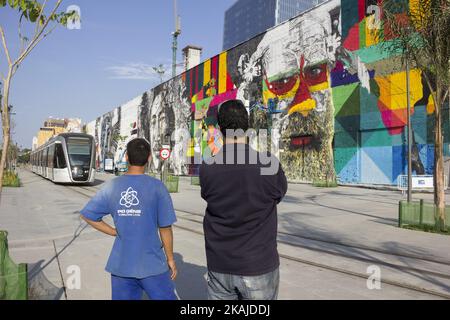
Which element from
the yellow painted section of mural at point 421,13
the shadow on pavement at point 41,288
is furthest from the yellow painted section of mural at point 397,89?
the shadow on pavement at point 41,288

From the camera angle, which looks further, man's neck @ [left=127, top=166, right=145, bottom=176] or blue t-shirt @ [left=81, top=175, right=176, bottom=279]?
man's neck @ [left=127, top=166, right=145, bottom=176]

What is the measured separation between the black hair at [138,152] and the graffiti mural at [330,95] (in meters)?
17.0

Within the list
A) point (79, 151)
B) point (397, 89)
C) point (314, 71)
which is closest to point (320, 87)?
point (314, 71)

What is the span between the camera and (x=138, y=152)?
3062 millimetres

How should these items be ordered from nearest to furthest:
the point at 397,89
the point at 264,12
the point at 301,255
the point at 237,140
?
1. the point at 237,140
2. the point at 301,255
3. the point at 397,89
4. the point at 264,12

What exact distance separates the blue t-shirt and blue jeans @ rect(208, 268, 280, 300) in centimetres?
57

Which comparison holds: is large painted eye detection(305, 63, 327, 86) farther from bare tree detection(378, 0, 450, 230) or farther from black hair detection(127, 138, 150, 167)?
black hair detection(127, 138, 150, 167)

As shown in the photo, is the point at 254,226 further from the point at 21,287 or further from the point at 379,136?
the point at 379,136

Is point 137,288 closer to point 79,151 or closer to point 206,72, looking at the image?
point 79,151

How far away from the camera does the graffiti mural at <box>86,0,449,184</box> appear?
23.5 m

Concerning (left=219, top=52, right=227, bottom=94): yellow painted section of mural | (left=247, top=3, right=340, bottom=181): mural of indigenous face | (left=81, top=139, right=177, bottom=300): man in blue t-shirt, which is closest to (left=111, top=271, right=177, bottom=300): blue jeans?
(left=81, top=139, right=177, bottom=300): man in blue t-shirt

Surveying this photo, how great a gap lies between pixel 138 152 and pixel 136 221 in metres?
0.54
